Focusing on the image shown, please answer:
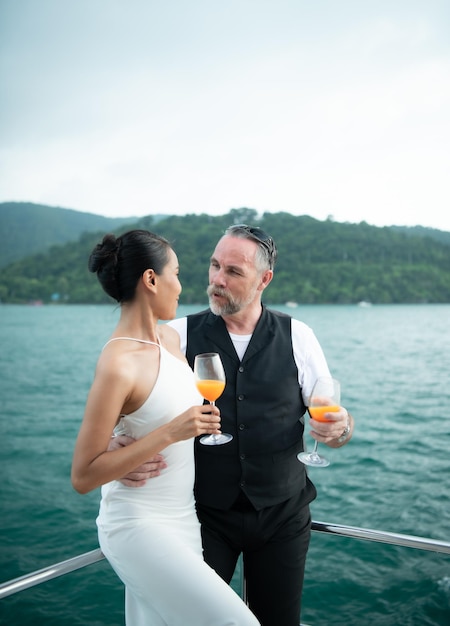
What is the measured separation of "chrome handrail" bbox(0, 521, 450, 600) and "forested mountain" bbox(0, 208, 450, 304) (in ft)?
173

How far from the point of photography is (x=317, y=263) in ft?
231

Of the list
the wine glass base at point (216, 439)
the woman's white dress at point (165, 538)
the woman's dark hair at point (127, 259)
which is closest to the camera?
the woman's white dress at point (165, 538)

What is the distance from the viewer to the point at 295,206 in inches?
3649

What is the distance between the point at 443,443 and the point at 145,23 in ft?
162

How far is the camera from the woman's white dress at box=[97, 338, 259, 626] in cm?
171

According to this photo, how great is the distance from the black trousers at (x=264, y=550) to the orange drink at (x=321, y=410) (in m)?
0.48

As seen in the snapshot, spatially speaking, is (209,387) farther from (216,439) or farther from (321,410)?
(321,410)

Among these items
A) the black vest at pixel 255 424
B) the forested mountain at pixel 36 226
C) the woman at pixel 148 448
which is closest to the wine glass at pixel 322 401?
the black vest at pixel 255 424

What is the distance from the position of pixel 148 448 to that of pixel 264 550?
0.96 meters

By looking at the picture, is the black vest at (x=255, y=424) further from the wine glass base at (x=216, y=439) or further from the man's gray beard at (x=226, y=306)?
the wine glass base at (x=216, y=439)

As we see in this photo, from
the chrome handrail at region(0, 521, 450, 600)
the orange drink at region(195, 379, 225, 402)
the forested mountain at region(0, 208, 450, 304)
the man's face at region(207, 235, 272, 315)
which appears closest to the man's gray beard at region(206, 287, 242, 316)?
the man's face at region(207, 235, 272, 315)

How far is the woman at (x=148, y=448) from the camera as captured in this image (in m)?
1.74

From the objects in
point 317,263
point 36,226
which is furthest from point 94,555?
point 36,226

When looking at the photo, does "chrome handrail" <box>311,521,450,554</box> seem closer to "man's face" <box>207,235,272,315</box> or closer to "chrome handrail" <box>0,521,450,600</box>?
"chrome handrail" <box>0,521,450,600</box>
